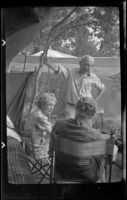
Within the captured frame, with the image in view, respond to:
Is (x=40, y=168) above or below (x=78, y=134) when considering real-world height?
below

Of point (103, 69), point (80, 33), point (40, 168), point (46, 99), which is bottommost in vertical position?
point (40, 168)

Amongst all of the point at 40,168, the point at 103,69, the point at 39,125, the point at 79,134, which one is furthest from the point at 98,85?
the point at 40,168

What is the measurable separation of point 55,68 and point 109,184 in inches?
27.3

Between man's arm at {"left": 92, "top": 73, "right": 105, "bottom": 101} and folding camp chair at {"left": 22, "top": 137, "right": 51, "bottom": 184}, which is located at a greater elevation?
man's arm at {"left": 92, "top": 73, "right": 105, "bottom": 101}

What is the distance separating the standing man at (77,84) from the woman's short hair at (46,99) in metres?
0.03

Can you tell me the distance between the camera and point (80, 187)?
68.8 inches

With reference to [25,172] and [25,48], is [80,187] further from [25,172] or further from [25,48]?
[25,48]

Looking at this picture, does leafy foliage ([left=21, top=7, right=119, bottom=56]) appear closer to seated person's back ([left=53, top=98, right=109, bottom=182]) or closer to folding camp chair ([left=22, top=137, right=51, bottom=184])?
seated person's back ([left=53, top=98, right=109, bottom=182])

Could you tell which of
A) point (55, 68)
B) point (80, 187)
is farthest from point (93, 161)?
point (55, 68)

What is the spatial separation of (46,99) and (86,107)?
0.72 ft

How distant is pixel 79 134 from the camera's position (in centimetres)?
175

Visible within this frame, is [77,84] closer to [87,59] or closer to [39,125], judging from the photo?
[87,59]

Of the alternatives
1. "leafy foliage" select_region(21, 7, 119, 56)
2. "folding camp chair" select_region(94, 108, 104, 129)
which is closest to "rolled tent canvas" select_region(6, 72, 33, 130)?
"leafy foliage" select_region(21, 7, 119, 56)

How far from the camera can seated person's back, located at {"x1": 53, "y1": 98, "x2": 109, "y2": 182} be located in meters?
1.74
